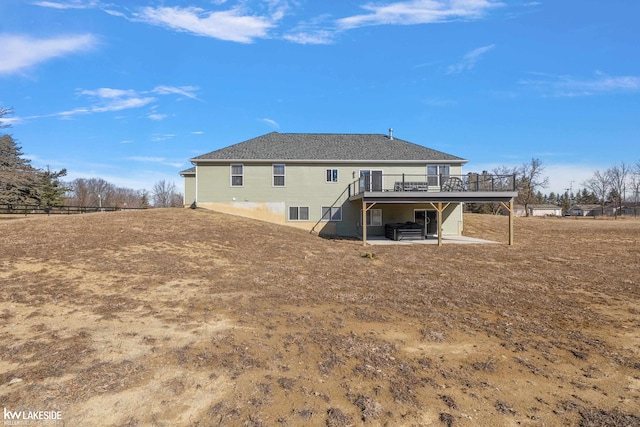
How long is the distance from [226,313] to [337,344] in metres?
2.49

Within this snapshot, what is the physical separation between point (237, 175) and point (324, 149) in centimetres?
595

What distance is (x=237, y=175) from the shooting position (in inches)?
831

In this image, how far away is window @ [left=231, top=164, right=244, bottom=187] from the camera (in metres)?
21.1

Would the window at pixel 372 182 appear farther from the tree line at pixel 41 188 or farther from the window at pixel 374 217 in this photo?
the tree line at pixel 41 188

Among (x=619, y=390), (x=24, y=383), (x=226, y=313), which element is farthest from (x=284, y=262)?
(x=619, y=390)

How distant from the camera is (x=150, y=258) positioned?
10805 mm

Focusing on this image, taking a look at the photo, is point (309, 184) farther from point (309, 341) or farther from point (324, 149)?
point (309, 341)

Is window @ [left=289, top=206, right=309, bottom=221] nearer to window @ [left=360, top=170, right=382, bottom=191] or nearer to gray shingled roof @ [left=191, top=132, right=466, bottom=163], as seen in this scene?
gray shingled roof @ [left=191, top=132, right=466, bottom=163]

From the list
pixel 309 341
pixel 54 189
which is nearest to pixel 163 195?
pixel 54 189

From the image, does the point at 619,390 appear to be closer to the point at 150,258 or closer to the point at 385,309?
the point at 385,309

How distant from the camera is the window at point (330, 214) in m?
21.1

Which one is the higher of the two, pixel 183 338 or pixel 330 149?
pixel 330 149

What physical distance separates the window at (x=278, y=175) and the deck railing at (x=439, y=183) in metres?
4.36

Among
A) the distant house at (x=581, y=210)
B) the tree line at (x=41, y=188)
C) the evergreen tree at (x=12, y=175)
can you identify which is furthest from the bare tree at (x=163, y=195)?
the distant house at (x=581, y=210)
